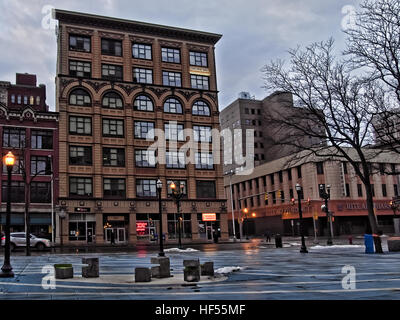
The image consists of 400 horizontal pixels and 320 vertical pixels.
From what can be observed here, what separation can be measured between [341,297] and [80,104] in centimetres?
5096

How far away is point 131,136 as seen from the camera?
57812 millimetres

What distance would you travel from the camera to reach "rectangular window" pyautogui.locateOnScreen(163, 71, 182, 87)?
204ft

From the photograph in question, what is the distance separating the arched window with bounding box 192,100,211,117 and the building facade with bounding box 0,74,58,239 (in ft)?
63.8

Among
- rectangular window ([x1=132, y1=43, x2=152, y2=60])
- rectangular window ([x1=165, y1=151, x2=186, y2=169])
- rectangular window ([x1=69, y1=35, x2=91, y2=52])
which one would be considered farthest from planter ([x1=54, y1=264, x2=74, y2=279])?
rectangular window ([x1=132, y1=43, x2=152, y2=60])

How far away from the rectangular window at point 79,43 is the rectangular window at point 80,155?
1326 centimetres

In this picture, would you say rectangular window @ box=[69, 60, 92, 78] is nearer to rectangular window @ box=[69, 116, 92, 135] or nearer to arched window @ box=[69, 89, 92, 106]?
arched window @ box=[69, 89, 92, 106]

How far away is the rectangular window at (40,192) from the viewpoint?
5131cm

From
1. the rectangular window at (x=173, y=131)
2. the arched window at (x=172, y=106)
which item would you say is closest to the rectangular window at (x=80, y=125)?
the rectangular window at (x=173, y=131)

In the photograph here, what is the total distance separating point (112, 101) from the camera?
58125 mm

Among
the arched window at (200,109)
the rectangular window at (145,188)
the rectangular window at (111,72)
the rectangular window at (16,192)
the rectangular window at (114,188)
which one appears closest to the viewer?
the rectangular window at (16,192)

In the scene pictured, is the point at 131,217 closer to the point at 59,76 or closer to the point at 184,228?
the point at 184,228

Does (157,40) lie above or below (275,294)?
above

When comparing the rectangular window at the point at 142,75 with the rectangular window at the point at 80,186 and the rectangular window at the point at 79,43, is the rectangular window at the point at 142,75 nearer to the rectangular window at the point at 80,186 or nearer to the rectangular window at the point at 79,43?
the rectangular window at the point at 79,43
